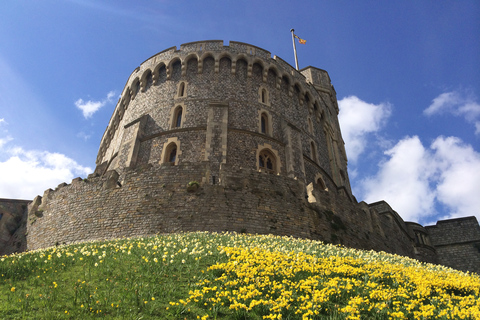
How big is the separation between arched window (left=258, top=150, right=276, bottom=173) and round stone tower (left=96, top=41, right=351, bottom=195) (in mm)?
56

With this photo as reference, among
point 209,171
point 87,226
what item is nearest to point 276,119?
point 209,171

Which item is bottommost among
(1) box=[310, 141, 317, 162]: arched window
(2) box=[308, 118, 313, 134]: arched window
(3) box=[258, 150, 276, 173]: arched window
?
(3) box=[258, 150, 276, 173]: arched window

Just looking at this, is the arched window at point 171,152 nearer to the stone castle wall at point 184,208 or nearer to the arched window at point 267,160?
the stone castle wall at point 184,208

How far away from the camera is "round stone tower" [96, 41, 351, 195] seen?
1786 cm

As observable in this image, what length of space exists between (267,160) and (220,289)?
43.9 ft

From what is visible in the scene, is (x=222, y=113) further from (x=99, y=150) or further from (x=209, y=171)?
(x=99, y=150)

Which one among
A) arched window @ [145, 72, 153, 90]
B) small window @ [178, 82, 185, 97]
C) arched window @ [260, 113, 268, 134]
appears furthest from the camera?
arched window @ [145, 72, 153, 90]

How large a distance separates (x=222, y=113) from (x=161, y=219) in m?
7.78

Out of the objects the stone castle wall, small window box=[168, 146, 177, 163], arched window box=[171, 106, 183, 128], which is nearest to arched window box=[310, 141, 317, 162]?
the stone castle wall

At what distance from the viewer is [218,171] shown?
51.2 feet

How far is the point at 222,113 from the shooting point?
18.6m

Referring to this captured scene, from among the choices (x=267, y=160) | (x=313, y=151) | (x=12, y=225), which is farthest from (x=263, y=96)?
(x=12, y=225)

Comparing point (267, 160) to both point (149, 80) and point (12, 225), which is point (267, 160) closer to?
point (149, 80)

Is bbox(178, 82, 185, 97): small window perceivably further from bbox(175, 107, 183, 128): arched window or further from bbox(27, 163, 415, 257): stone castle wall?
bbox(27, 163, 415, 257): stone castle wall
